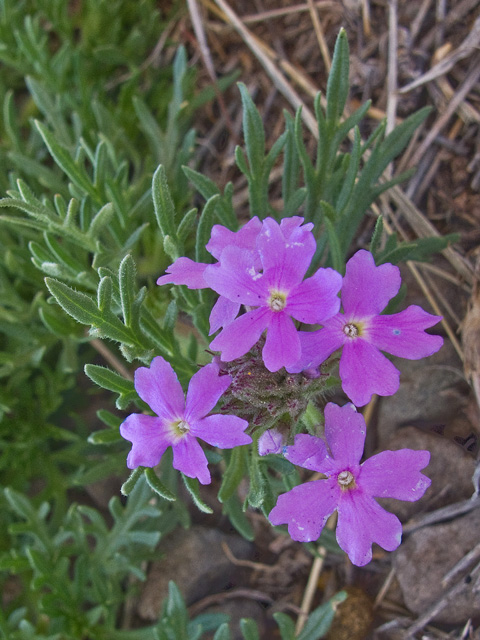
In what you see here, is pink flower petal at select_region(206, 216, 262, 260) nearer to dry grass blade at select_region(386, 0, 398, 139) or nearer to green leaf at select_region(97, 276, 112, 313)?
green leaf at select_region(97, 276, 112, 313)

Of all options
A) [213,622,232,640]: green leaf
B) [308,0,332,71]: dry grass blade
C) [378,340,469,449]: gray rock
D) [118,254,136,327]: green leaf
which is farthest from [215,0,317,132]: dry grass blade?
[213,622,232,640]: green leaf

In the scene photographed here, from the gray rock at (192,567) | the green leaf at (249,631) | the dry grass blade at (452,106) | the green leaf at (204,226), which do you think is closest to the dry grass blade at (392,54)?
the dry grass blade at (452,106)

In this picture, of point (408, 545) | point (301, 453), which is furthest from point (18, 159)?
point (408, 545)

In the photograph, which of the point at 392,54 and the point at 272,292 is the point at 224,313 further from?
the point at 392,54

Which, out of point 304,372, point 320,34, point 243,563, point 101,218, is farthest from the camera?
point 320,34

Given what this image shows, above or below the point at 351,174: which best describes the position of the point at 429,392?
below

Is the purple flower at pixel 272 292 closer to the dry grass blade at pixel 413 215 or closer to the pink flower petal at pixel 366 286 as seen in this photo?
the pink flower petal at pixel 366 286

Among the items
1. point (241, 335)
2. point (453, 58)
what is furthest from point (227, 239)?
point (453, 58)
